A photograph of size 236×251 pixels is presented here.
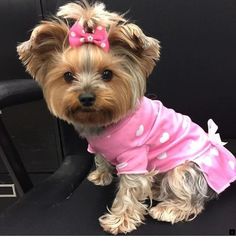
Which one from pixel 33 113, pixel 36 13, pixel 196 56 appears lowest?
pixel 33 113

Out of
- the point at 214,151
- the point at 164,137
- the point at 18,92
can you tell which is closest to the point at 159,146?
the point at 164,137

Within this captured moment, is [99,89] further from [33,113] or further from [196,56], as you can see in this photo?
[33,113]

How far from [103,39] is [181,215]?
0.40 meters

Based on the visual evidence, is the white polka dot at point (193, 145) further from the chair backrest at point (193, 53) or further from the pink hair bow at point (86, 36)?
the pink hair bow at point (86, 36)

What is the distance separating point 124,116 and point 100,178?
0.79 feet

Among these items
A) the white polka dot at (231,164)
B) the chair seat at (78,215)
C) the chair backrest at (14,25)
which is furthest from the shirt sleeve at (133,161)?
the chair backrest at (14,25)

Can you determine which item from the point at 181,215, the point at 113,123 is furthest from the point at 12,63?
the point at 181,215

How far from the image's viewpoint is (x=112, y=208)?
0.91m

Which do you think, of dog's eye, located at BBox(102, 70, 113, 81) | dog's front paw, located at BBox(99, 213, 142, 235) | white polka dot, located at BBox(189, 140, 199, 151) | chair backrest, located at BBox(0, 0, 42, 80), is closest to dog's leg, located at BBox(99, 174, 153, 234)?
dog's front paw, located at BBox(99, 213, 142, 235)

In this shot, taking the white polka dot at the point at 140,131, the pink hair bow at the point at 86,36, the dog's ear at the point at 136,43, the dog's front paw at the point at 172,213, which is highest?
the pink hair bow at the point at 86,36

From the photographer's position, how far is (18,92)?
3.15 ft

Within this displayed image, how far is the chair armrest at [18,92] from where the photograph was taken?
92cm

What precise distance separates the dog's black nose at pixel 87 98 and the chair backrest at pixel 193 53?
0.35 meters

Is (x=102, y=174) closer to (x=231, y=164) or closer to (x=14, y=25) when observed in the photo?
(x=231, y=164)
